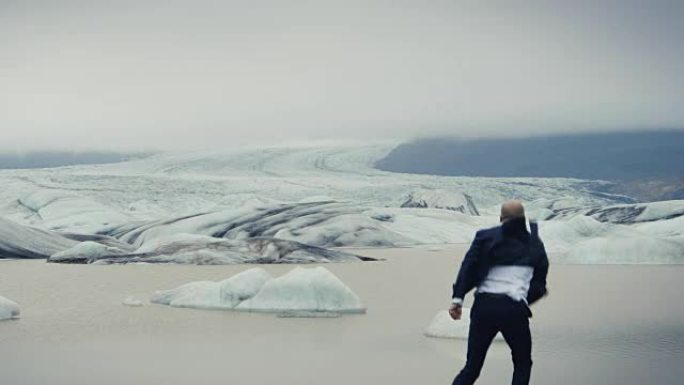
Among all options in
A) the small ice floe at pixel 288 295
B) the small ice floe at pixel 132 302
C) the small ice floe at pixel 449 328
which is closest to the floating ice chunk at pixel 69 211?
the small ice floe at pixel 132 302

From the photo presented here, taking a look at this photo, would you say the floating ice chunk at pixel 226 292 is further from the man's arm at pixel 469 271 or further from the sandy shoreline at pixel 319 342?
the man's arm at pixel 469 271

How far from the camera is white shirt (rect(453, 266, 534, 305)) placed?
5.79m

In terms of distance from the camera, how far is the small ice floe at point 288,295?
13.6 metres

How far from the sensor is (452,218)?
172 feet

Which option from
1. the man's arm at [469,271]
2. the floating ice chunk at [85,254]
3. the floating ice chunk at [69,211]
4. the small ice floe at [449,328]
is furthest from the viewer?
the floating ice chunk at [69,211]

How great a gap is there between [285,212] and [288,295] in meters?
29.4

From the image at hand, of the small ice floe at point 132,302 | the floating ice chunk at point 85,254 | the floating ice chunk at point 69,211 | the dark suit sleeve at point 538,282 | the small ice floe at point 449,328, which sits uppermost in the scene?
the dark suit sleeve at point 538,282

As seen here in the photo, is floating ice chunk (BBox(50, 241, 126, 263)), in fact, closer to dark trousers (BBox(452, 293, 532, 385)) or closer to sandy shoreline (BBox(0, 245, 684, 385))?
sandy shoreline (BBox(0, 245, 684, 385))

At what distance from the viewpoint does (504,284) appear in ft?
19.1

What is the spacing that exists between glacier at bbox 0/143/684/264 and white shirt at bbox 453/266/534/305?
2324cm

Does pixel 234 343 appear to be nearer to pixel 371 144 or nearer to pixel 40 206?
pixel 40 206

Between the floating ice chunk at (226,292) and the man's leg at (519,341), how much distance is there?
8.37 meters

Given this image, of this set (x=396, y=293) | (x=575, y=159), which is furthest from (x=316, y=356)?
(x=575, y=159)

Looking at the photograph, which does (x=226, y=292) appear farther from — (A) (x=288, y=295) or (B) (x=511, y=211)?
(B) (x=511, y=211)
